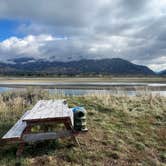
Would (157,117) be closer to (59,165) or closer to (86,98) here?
(86,98)

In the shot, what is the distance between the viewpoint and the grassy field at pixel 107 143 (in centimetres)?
464

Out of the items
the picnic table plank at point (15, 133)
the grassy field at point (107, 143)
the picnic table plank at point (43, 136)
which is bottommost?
the grassy field at point (107, 143)

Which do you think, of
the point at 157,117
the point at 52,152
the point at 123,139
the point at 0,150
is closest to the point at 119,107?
the point at 157,117

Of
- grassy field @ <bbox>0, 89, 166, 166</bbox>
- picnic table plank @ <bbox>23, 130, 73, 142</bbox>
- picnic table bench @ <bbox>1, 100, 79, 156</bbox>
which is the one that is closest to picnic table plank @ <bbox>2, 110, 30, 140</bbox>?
picnic table bench @ <bbox>1, 100, 79, 156</bbox>

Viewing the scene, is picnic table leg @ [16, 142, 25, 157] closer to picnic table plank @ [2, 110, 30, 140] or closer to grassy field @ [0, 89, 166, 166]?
grassy field @ [0, 89, 166, 166]

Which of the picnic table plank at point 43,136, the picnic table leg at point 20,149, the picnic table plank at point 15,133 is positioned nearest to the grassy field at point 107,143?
the picnic table leg at point 20,149

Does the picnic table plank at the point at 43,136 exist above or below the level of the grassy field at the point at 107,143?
above

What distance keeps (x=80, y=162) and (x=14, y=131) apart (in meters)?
1.59

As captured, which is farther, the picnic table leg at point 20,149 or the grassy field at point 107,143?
the picnic table leg at point 20,149

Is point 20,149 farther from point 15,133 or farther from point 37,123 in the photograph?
point 37,123

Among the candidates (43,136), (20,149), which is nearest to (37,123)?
(43,136)

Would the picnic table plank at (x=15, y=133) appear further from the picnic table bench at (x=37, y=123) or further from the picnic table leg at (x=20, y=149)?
the picnic table leg at (x=20, y=149)

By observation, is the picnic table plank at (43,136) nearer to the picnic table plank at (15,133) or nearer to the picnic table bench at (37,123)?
the picnic table bench at (37,123)

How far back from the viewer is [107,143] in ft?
17.6
